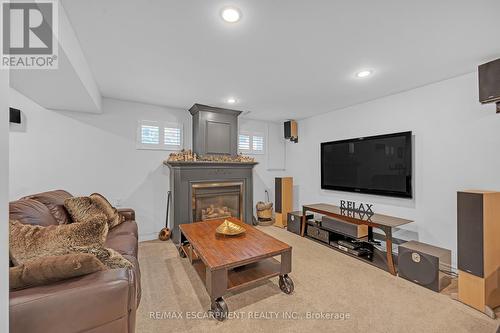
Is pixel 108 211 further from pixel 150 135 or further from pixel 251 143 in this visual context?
pixel 251 143

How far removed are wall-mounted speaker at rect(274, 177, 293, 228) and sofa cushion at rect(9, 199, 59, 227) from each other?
3.42 meters

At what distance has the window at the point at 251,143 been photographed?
15.0 ft

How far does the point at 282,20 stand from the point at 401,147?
2.40m

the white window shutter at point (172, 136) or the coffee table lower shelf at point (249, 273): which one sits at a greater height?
the white window shutter at point (172, 136)

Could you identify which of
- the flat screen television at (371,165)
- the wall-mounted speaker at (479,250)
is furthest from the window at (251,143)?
the wall-mounted speaker at (479,250)

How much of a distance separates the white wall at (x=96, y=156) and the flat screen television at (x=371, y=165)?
2.75 metres

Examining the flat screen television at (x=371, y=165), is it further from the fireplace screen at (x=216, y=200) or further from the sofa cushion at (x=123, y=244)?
the sofa cushion at (x=123, y=244)

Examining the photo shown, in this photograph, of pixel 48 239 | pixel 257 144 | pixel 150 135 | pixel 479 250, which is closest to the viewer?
pixel 48 239

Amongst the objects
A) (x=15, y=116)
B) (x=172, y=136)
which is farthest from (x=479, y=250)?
(x=15, y=116)

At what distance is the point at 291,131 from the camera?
15.3ft

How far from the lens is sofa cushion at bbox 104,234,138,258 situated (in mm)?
1918

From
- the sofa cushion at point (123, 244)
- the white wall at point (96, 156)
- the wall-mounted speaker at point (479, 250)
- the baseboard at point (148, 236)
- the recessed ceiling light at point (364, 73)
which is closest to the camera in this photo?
the wall-mounted speaker at point (479, 250)

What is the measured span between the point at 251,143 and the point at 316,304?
3390mm

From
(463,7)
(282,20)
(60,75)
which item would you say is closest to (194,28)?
(282,20)
